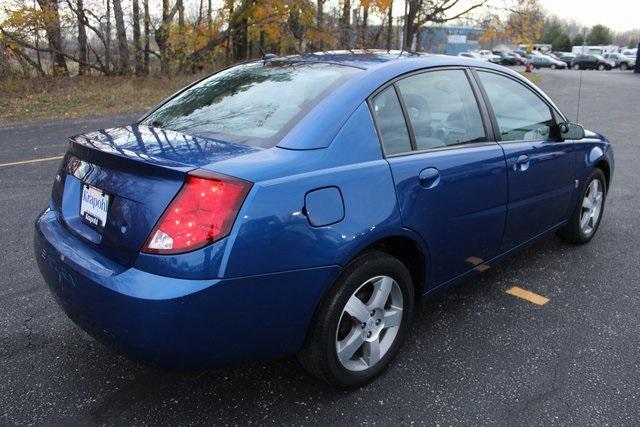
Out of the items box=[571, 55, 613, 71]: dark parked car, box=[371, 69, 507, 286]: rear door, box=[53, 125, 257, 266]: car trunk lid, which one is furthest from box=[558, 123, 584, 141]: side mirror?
box=[571, 55, 613, 71]: dark parked car

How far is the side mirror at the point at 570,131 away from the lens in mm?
3682

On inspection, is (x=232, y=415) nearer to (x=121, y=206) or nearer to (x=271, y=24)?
(x=121, y=206)

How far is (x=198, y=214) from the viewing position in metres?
1.97

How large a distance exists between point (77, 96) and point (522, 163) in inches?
582

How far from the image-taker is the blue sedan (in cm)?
198

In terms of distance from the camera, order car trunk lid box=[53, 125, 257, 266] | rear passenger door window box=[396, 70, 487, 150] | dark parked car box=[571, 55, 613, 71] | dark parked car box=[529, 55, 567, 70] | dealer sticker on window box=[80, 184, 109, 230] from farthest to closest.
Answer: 1. dark parked car box=[529, 55, 567, 70]
2. dark parked car box=[571, 55, 613, 71]
3. rear passenger door window box=[396, 70, 487, 150]
4. dealer sticker on window box=[80, 184, 109, 230]
5. car trunk lid box=[53, 125, 257, 266]

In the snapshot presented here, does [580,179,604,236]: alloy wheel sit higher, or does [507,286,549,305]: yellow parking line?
[580,179,604,236]: alloy wheel

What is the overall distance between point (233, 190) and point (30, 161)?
653cm

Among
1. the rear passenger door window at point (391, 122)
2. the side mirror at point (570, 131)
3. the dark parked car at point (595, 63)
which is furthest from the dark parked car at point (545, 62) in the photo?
the rear passenger door window at point (391, 122)

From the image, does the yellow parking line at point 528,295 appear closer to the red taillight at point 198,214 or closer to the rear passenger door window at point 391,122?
the rear passenger door window at point 391,122

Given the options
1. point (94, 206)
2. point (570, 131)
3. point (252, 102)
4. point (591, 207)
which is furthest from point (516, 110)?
point (94, 206)

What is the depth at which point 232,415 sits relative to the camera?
2346mm

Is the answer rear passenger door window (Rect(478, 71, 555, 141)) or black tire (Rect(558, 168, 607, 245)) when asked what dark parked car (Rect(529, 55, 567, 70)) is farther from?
rear passenger door window (Rect(478, 71, 555, 141))

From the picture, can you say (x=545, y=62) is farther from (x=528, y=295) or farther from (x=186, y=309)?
(x=186, y=309)
